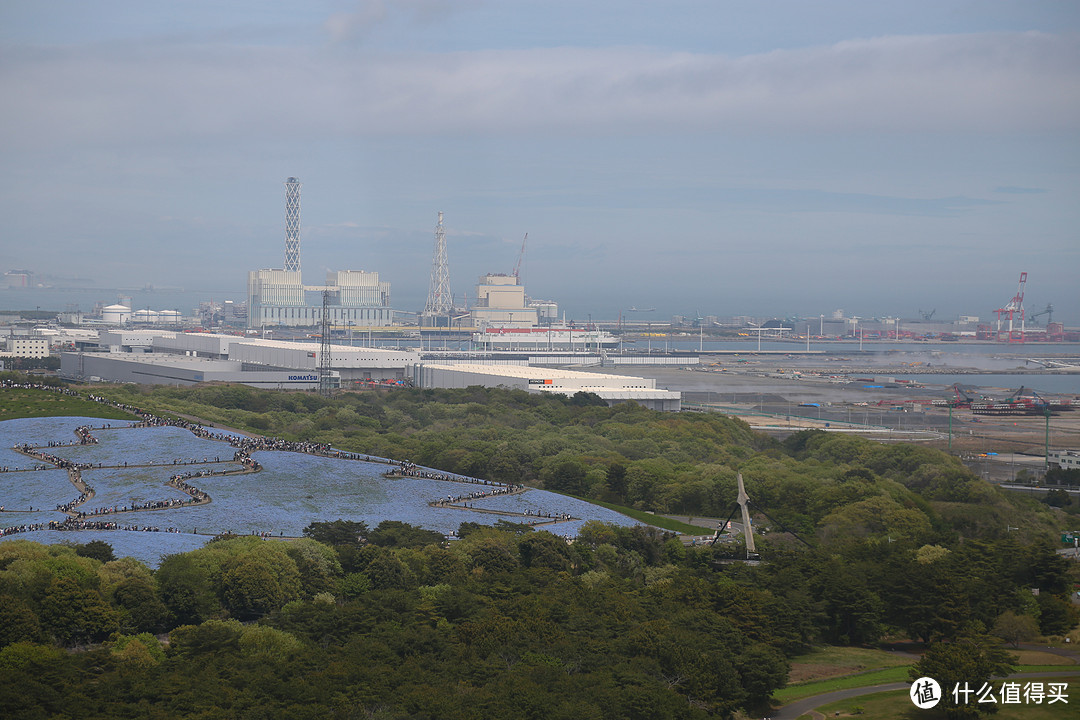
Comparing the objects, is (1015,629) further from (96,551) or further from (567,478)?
(96,551)

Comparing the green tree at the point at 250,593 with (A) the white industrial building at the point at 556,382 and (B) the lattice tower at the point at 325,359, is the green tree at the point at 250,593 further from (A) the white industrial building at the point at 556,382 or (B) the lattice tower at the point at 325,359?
(B) the lattice tower at the point at 325,359

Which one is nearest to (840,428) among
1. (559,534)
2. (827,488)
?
(827,488)

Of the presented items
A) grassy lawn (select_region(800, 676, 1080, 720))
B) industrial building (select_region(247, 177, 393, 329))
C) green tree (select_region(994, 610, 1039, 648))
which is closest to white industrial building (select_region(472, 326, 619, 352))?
industrial building (select_region(247, 177, 393, 329))

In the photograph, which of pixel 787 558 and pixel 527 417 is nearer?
pixel 787 558

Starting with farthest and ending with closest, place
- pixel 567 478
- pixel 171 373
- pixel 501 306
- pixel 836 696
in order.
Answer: pixel 501 306
pixel 171 373
pixel 567 478
pixel 836 696

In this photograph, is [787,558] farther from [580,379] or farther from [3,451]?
[580,379]

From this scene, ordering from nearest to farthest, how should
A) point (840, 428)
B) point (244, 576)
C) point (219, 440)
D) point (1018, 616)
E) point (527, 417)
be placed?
point (244, 576) → point (1018, 616) → point (219, 440) → point (527, 417) → point (840, 428)

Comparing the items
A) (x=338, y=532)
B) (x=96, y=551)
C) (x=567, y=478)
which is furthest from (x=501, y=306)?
(x=96, y=551)
